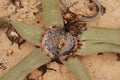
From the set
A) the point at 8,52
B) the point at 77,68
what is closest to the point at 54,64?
the point at 77,68

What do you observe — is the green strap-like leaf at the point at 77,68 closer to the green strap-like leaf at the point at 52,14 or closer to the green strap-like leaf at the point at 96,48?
the green strap-like leaf at the point at 96,48

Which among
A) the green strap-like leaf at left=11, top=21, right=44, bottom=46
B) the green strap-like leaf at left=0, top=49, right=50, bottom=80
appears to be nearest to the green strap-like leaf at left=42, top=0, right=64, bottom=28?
the green strap-like leaf at left=11, top=21, right=44, bottom=46

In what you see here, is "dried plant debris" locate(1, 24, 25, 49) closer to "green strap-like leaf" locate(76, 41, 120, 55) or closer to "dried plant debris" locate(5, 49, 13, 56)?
"dried plant debris" locate(5, 49, 13, 56)

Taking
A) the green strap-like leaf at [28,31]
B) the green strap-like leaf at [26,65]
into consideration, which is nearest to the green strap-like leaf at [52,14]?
the green strap-like leaf at [28,31]

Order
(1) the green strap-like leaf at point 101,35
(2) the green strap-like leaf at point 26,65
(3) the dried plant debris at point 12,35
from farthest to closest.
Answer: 1. (3) the dried plant debris at point 12,35
2. (1) the green strap-like leaf at point 101,35
3. (2) the green strap-like leaf at point 26,65

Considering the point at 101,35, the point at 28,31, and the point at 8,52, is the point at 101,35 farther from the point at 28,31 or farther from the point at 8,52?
the point at 8,52

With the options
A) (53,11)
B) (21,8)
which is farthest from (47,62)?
(21,8)
